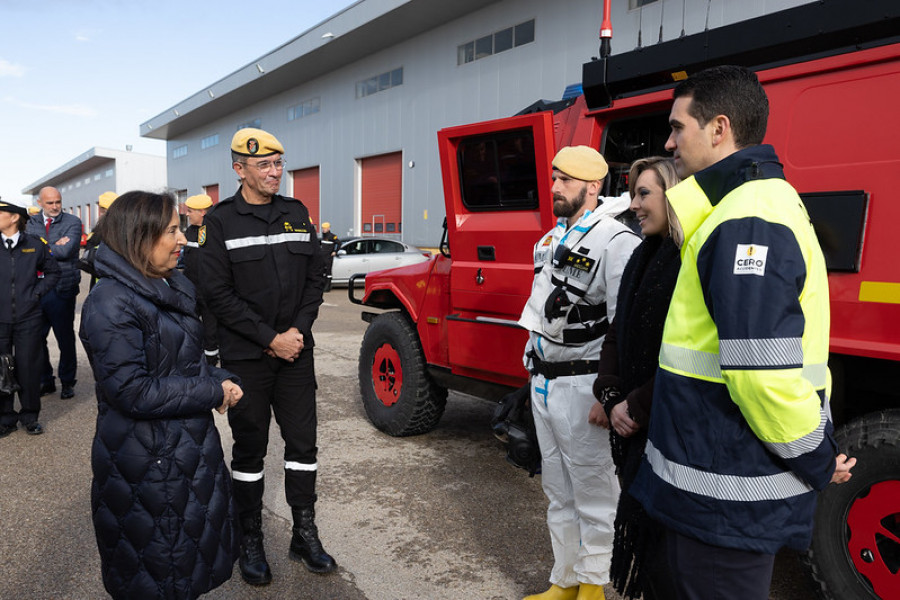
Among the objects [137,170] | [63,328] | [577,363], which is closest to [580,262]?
[577,363]

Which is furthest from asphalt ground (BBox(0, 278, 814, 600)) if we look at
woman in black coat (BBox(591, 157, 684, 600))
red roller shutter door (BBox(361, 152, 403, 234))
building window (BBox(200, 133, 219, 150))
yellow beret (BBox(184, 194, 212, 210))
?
building window (BBox(200, 133, 219, 150))

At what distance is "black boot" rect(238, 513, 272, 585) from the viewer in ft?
9.31

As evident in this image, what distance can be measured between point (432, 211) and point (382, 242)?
11.0 feet

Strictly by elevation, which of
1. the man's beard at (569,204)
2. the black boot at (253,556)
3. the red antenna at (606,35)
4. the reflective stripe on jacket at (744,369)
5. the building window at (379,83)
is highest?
the building window at (379,83)

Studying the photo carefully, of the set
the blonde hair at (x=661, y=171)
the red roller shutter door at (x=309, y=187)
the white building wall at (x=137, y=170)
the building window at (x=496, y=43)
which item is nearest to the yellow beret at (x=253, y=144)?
the blonde hair at (x=661, y=171)

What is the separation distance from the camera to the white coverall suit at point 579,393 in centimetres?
249

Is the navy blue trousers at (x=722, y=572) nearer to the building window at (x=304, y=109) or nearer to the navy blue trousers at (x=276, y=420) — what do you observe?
the navy blue trousers at (x=276, y=420)

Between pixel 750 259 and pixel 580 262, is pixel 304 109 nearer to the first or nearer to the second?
pixel 580 262

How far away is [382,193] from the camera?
75.9ft

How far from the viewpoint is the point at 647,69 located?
3115 millimetres

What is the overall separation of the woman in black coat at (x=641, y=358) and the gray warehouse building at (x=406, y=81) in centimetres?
1147

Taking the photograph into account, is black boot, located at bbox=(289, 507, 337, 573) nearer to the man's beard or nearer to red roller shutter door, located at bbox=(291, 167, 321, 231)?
the man's beard

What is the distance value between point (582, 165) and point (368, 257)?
14653 millimetres

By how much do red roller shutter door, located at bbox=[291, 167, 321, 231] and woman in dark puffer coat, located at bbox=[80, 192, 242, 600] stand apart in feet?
82.4
